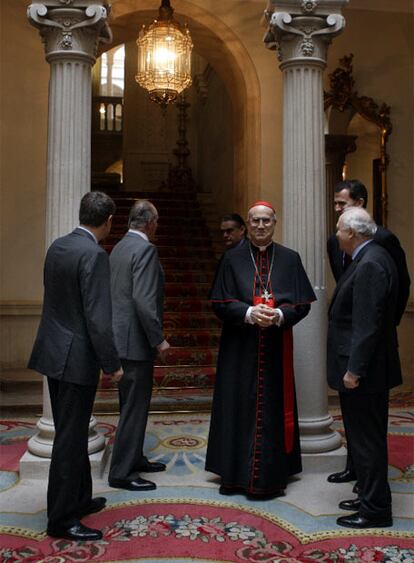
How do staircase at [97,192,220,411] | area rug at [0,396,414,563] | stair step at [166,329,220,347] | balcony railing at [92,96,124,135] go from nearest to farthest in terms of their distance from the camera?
area rug at [0,396,414,563] < staircase at [97,192,220,411] < stair step at [166,329,220,347] < balcony railing at [92,96,124,135]

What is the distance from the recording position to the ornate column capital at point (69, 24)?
3893 millimetres

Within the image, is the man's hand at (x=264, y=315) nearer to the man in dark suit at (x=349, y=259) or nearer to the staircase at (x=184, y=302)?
the man in dark suit at (x=349, y=259)

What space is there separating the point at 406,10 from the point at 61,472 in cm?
687

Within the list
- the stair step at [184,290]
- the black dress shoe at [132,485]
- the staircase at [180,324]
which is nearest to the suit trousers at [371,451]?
the black dress shoe at [132,485]

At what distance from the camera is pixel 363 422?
3.08 metres

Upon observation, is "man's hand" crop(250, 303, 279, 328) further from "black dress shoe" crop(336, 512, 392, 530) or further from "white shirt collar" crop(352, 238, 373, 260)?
"black dress shoe" crop(336, 512, 392, 530)

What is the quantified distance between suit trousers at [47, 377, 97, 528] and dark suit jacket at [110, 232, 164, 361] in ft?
2.19

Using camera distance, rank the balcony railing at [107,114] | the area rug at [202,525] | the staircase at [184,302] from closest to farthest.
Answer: the area rug at [202,525], the staircase at [184,302], the balcony railing at [107,114]

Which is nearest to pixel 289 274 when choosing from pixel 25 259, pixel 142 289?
pixel 142 289

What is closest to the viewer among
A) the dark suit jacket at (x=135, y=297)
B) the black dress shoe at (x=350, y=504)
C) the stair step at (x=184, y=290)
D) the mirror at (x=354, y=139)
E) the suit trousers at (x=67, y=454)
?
the suit trousers at (x=67, y=454)

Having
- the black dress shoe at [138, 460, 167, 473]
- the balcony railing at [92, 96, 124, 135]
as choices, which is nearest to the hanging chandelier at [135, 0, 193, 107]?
the black dress shoe at [138, 460, 167, 473]

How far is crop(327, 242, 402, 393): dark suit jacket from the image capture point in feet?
9.65

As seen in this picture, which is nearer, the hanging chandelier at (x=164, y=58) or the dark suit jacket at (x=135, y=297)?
the dark suit jacket at (x=135, y=297)

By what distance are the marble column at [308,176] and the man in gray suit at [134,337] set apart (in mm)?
1091
